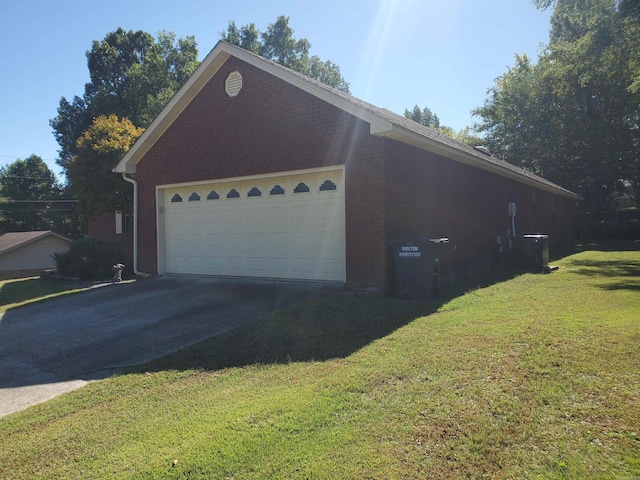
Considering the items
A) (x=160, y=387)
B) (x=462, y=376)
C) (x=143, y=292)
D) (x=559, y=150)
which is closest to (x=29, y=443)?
(x=160, y=387)

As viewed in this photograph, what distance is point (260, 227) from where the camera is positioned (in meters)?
11.2

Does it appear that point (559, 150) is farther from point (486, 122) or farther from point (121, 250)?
point (121, 250)

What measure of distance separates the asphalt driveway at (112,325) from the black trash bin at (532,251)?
6.77m

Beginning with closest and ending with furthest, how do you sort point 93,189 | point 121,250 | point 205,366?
point 205,366, point 121,250, point 93,189

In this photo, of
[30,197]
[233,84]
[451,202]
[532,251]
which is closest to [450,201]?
[451,202]

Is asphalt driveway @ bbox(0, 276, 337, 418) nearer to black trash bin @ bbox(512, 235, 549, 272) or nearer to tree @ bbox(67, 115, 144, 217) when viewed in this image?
black trash bin @ bbox(512, 235, 549, 272)

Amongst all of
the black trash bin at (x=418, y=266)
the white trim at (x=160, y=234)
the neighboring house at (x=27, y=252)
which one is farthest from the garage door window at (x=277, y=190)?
the neighboring house at (x=27, y=252)

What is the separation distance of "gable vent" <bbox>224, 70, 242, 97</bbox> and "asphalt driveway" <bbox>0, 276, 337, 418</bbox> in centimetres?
488

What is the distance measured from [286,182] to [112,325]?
498 cm

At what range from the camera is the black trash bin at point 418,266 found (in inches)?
339

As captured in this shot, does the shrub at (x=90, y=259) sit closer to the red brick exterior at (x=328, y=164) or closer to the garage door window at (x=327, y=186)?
the red brick exterior at (x=328, y=164)

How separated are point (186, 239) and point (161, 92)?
2849cm

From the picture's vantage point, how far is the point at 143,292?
35.2 ft

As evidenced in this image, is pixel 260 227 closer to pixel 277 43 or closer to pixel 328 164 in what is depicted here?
pixel 328 164
